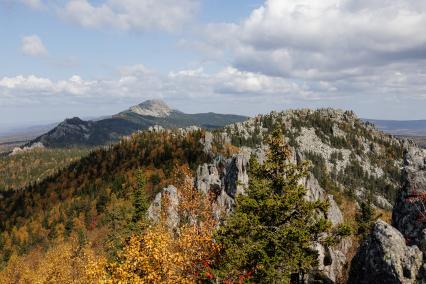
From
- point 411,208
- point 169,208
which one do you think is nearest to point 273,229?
point 411,208

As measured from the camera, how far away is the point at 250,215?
35.7m

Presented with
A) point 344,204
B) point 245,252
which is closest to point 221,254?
point 245,252

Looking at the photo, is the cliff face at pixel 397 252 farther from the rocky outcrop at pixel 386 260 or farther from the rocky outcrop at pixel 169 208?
the rocky outcrop at pixel 169 208

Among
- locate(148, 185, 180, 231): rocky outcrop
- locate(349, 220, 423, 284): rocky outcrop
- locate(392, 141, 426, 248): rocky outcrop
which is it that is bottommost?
locate(148, 185, 180, 231): rocky outcrop

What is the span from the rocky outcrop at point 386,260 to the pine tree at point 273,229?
3.20 m

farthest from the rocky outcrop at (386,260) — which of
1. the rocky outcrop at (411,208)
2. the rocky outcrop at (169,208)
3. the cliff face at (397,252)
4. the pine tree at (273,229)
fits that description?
the rocky outcrop at (169,208)

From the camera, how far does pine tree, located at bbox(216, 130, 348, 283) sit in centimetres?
3328

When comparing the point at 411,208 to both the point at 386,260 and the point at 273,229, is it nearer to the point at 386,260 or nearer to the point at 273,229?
the point at 386,260

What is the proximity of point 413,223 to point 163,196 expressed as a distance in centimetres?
9591

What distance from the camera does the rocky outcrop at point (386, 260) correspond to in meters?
29.1

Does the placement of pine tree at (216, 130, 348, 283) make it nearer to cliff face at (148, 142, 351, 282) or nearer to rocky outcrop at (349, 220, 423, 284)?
rocky outcrop at (349, 220, 423, 284)

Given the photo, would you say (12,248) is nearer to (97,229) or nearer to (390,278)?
(97,229)

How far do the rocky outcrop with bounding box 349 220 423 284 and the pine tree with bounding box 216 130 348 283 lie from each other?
320cm

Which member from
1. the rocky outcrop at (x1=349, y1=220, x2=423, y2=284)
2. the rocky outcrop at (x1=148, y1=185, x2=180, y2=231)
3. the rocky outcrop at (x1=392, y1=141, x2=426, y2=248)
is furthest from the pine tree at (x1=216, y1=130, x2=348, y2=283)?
the rocky outcrop at (x1=148, y1=185, x2=180, y2=231)
